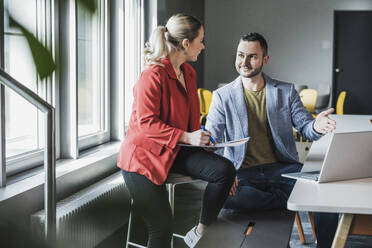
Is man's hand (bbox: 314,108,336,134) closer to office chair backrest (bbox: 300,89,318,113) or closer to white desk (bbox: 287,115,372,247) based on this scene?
white desk (bbox: 287,115,372,247)

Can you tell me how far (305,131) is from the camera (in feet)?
8.77

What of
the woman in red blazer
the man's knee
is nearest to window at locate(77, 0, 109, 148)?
the woman in red blazer

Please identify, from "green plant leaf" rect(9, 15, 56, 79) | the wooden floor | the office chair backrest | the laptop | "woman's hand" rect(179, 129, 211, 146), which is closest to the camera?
"green plant leaf" rect(9, 15, 56, 79)

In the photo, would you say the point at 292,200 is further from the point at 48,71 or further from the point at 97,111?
the point at 97,111

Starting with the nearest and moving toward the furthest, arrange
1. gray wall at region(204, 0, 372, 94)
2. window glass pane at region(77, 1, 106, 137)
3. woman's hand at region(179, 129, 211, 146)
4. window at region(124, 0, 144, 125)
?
woman's hand at region(179, 129, 211, 146), window glass pane at region(77, 1, 106, 137), window at region(124, 0, 144, 125), gray wall at region(204, 0, 372, 94)

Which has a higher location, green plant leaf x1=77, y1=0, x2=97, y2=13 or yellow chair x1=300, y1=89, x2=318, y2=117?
green plant leaf x1=77, y1=0, x2=97, y2=13

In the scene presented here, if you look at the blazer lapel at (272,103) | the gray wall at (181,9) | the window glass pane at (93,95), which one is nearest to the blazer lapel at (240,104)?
the blazer lapel at (272,103)

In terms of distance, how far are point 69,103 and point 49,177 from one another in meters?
2.22

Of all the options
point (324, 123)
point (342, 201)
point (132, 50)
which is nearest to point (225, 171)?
point (324, 123)

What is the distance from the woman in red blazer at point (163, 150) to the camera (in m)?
2.21

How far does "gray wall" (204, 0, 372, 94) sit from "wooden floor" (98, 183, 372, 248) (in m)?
6.45

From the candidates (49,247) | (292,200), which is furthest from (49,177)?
(292,200)

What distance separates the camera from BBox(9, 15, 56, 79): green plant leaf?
272 mm

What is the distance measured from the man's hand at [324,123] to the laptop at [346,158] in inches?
18.9
